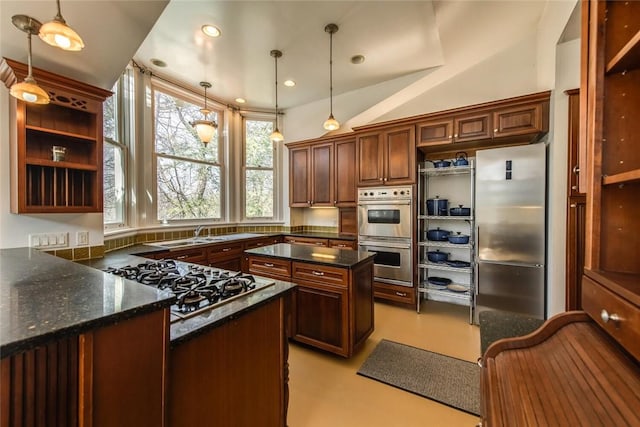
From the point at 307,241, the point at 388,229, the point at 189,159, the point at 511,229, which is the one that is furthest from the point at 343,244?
the point at 189,159

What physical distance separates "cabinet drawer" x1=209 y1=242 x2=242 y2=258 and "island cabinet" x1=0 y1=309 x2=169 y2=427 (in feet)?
9.54

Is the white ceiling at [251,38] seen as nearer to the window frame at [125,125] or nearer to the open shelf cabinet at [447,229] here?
the window frame at [125,125]

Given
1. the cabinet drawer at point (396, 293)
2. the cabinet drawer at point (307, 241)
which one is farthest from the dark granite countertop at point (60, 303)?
the cabinet drawer at point (307, 241)

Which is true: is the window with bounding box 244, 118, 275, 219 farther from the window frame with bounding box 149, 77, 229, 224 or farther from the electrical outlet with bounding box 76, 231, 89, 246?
the electrical outlet with bounding box 76, 231, 89, 246

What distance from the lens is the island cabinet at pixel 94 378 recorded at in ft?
1.94

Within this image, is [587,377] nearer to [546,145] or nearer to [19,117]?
[546,145]

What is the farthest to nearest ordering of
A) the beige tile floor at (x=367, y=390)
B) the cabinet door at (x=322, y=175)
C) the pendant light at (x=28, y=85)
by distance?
the cabinet door at (x=322, y=175)
the beige tile floor at (x=367, y=390)
the pendant light at (x=28, y=85)

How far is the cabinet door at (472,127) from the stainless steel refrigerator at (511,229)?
254 mm

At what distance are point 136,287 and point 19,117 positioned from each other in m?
1.90

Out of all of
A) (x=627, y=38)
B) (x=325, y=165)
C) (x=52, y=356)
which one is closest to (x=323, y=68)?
(x=325, y=165)

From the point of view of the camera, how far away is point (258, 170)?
16.4 feet

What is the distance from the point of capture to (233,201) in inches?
188

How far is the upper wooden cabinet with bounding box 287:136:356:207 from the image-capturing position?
418 centimetres

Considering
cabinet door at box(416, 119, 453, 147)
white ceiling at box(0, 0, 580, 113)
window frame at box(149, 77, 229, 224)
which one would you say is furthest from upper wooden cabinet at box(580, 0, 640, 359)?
window frame at box(149, 77, 229, 224)
